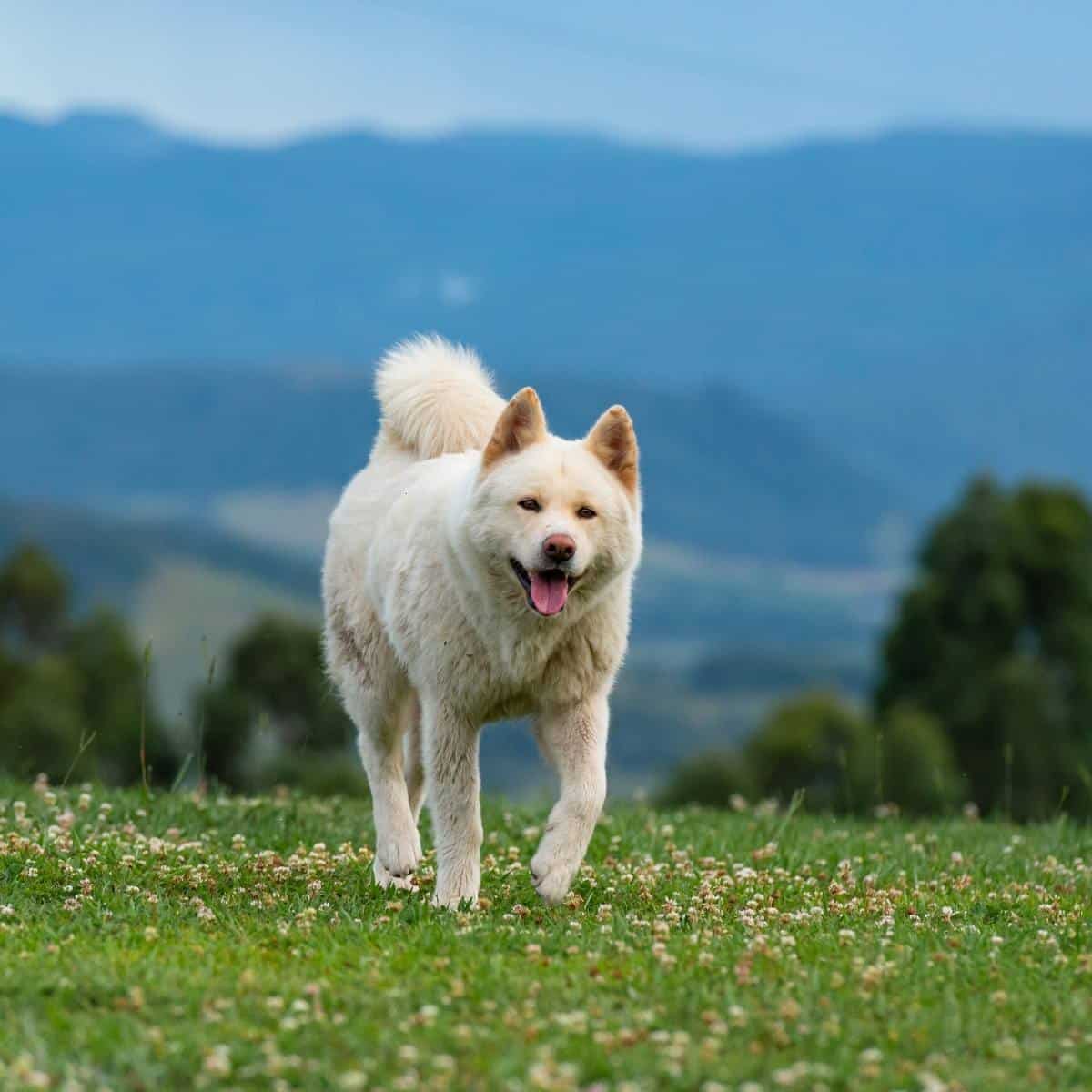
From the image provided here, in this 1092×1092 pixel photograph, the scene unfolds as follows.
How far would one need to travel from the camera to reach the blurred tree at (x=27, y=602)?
8169 centimetres

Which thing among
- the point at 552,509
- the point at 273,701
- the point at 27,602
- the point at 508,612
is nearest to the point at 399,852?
the point at 508,612

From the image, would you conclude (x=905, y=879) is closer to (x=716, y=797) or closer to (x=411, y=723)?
(x=411, y=723)

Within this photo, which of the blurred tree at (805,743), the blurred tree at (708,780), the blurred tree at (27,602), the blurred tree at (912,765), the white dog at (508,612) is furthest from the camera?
the blurred tree at (27,602)

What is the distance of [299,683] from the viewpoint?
7025cm

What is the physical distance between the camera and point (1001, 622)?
220 ft

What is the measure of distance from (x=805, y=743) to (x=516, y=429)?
191 ft

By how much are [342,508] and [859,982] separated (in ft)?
A: 14.7

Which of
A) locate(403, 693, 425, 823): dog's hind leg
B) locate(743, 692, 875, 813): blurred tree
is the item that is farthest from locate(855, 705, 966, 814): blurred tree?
locate(403, 693, 425, 823): dog's hind leg

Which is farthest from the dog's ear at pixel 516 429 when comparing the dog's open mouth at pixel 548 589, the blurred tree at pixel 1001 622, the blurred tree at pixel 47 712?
the blurred tree at pixel 1001 622

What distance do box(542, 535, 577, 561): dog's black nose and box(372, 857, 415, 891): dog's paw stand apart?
213cm

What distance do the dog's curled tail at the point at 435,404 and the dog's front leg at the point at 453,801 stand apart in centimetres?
183

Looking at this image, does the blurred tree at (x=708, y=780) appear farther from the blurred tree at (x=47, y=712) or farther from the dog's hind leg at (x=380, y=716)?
the dog's hind leg at (x=380, y=716)

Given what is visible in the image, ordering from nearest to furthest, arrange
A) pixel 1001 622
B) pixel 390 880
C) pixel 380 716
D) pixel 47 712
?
pixel 390 880
pixel 380 716
pixel 1001 622
pixel 47 712

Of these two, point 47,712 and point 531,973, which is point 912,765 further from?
point 531,973
